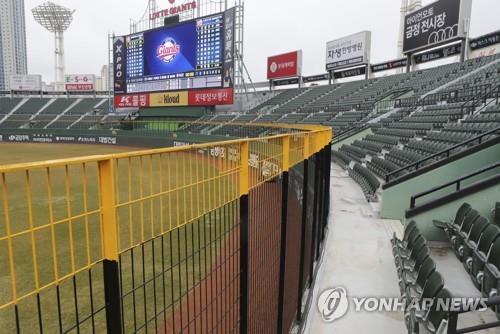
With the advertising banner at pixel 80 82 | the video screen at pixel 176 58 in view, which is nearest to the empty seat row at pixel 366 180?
the video screen at pixel 176 58

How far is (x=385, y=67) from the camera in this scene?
3775 centimetres

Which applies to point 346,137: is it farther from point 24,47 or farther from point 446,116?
point 24,47

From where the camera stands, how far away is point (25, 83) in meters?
69.8

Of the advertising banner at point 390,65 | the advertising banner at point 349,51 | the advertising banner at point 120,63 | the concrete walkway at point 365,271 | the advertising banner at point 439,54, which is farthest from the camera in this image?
the advertising banner at point 120,63

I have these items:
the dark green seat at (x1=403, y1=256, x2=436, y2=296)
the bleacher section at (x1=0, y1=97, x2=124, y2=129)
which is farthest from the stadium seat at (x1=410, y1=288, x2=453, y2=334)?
the bleacher section at (x1=0, y1=97, x2=124, y2=129)

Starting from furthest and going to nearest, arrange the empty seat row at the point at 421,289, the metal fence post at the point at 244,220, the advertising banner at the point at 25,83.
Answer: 1. the advertising banner at the point at 25,83
2. the empty seat row at the point at 421,289
3. the metal fence post at the point at 244,220

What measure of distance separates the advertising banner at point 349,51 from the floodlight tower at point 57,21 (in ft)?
212

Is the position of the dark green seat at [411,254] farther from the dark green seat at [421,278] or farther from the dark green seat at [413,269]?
the dark green seat at [421,278]

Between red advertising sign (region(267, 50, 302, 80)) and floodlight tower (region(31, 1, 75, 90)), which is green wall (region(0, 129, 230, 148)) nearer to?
red advertising sign (region(267, 50, 302, 80))

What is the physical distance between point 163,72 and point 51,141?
69.2 feet

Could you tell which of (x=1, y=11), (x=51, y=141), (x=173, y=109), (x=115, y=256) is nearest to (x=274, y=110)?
(x=173, y=109)

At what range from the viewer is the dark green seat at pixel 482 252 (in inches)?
168

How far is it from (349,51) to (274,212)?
36.9 m

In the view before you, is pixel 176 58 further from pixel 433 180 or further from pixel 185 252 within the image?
pixel 185 252
